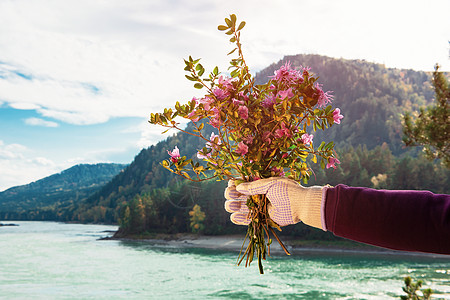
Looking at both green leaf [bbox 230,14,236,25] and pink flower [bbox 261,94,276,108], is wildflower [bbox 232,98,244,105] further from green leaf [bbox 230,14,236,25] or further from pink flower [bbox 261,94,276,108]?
green leaf [bbox 230,14,236,25]

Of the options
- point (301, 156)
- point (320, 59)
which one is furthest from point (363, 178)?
point (320, 59)

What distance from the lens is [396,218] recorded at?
3.90 feet

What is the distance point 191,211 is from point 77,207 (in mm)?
87779

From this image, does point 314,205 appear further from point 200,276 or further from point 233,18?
point 200,276

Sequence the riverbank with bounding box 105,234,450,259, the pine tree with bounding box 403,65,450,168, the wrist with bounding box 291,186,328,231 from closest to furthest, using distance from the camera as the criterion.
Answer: the wrist with bounding box 291,186,328,231
the pine tree with bounding box 403,65,450,168
the riverbank with bounding box 105,234,450,259

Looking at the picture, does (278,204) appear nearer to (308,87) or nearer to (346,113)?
(308,87)

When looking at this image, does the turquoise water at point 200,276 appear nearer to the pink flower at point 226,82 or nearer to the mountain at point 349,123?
the pink flower at point 226,82

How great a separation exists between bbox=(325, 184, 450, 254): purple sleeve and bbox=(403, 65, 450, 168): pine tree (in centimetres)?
707

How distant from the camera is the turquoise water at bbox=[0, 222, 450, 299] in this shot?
2516cm

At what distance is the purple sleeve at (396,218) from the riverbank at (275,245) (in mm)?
40303

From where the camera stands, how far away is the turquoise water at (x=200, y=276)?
25156 mm

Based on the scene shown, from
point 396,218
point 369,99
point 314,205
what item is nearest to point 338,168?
point 314,205

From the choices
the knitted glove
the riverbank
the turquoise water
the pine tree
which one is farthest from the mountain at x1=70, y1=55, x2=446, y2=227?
the knitted glove

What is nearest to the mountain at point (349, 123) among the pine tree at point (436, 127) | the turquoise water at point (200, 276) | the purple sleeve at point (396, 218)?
the turquoise water at point (200, 276)
